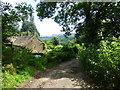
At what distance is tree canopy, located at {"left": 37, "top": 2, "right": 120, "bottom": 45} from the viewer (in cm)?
1130

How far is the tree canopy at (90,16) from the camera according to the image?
11.3m

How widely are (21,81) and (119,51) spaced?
15.0ft

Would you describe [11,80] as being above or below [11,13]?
below

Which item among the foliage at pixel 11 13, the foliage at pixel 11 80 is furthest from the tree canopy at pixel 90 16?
the foliage at pixel 11 80

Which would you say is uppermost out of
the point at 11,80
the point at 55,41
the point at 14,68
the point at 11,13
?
the point at 11,13

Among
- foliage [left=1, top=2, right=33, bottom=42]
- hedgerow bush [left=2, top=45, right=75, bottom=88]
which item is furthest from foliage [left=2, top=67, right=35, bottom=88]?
foliage [left=1, top=2, right=33, bottom=42]

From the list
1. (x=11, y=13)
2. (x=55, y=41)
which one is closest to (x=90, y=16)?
(x=11, y=13)

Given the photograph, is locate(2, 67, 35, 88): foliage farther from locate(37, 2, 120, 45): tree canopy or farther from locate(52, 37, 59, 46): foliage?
locate(52, 37, 59, 46): foliage

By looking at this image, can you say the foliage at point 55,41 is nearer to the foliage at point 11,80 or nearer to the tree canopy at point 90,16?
the tree canopy at point 90,16

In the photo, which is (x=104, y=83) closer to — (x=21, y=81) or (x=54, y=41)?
(x=21, y=81)

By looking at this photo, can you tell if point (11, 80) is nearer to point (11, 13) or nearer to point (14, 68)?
point (14, 68)

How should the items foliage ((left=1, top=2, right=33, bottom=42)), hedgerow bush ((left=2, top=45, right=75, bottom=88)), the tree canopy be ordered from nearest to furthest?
hedgerow bush ((left=2, top=45, right=75, bottom=88)) → foliage ((left=1, top=2, right=33, bottom=42)) → the tree canopy

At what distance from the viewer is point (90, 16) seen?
39.8 ft

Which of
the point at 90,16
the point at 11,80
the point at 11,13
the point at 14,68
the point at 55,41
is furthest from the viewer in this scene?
the point at 55,41
